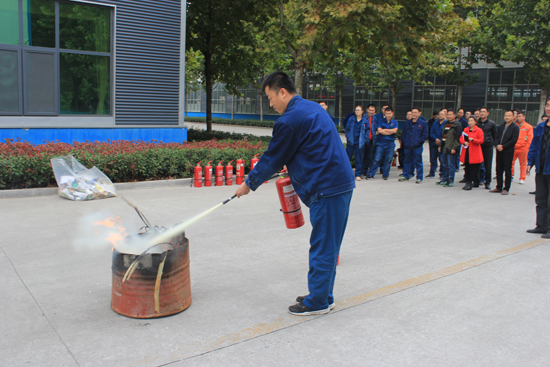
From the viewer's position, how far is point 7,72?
11609 mm

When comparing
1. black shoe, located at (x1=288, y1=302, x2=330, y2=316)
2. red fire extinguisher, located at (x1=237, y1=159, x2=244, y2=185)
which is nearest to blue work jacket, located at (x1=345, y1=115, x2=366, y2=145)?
red fire extinguisher, located at (x1=237, y1=159, x2=244, y2=185)

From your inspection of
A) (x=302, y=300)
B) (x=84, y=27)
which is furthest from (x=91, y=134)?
(x=302, y=300)

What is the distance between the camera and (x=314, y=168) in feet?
13.0

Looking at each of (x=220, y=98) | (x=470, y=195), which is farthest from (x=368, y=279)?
(x=220, y=98)

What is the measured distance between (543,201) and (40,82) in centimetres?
1172

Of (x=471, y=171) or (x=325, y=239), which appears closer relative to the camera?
(x=325, y=239)

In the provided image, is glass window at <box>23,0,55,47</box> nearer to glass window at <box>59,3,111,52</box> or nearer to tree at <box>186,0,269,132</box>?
glass window at <box>59,3,111,52</box>

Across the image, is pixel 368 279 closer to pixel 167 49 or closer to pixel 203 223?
pixel 203 223

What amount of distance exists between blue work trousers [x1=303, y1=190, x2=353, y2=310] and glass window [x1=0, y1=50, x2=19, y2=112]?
34.6 ft

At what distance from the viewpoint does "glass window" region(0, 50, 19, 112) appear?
11547 mm

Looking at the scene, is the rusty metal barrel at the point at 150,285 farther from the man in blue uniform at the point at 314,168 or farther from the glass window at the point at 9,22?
the glass window at the point at 9,22

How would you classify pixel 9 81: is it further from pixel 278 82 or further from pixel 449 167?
pixel 449 167

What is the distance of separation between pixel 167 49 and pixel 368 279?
10.9 metres

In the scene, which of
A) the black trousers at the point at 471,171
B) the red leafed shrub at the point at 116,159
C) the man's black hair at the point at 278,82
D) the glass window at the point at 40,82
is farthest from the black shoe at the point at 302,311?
the glass window at the point at 40,82
